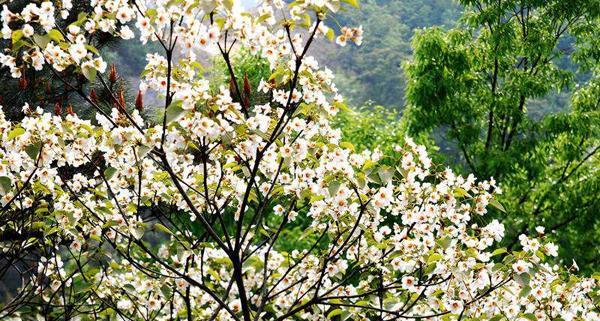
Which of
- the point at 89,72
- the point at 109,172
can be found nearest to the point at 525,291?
the point at 109,172

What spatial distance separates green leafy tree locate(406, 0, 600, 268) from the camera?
8.55 metres

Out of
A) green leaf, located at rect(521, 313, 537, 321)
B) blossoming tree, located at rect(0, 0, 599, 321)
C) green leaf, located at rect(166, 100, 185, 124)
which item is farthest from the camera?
green leaf, located at rect(521, 313, 537, 321)

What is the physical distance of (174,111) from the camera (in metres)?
2.57

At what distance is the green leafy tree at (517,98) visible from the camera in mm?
8555

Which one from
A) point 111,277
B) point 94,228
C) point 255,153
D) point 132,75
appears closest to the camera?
point 255,153

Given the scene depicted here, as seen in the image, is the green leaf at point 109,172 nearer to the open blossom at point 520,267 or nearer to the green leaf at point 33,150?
the green leaf at point 33,150

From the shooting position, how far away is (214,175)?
3764 mm

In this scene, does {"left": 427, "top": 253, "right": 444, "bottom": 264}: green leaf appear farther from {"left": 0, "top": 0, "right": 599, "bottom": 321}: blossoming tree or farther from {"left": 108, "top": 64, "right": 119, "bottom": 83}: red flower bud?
{"left": 108, "top": 64, "right": 119, "bottom": 83}: red flower bud

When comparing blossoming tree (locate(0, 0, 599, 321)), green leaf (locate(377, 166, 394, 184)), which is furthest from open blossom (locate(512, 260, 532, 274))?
green leaf (locate(377, 166, 394, 184))

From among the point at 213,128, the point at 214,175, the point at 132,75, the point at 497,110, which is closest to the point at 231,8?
the point at 213,128

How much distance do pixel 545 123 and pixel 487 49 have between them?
1.25m

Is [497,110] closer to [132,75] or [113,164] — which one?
[113,164]

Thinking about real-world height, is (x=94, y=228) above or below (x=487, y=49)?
below

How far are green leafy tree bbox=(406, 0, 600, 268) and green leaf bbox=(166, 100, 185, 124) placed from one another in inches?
251
